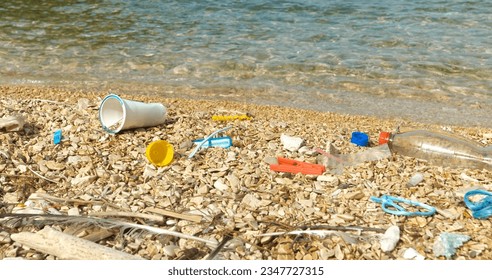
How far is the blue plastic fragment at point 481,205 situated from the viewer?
3.23 metres

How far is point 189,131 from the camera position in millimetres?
4859

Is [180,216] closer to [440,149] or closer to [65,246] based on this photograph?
[65,246]

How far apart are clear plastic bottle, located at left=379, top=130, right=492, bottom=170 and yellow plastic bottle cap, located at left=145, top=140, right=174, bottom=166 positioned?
196 centimetres

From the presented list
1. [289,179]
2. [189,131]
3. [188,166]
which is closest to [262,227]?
[289,179]

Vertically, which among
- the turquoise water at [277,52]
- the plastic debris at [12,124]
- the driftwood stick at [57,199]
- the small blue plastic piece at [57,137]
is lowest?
the turquoise water at [277,52]

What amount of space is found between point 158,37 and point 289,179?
720 centimetres

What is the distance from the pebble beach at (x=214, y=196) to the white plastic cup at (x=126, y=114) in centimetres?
9

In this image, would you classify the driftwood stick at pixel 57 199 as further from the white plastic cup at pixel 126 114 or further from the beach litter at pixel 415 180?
the beach litter at pixel 415 180

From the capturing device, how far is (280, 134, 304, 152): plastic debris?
14.6 feet

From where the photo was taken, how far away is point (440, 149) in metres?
4.35

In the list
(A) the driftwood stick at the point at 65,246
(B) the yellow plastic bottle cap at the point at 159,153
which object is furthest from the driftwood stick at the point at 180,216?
(B) the yellow plastic bottle cap at the point at 159,153

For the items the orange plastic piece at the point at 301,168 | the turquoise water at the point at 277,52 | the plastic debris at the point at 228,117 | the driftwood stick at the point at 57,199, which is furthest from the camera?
the turquoise water at the point at 277,52

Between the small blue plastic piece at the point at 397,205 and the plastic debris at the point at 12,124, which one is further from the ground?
the plastic debris at the point at 12,124
